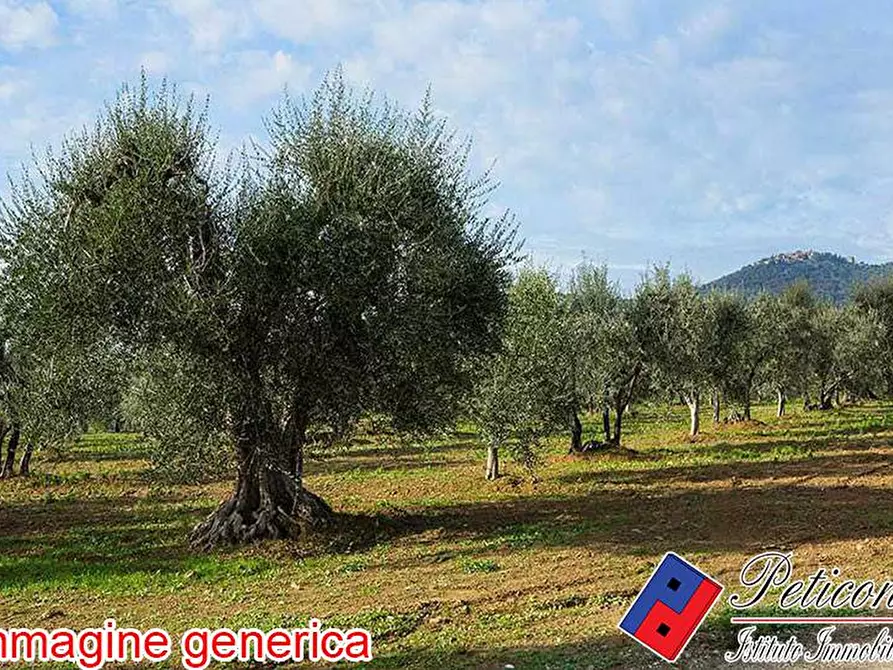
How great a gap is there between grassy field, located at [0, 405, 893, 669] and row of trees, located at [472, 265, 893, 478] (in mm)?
2982

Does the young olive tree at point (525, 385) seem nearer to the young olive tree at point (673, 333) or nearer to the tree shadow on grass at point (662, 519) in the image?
the tree shadow on grass at point (662, 519)

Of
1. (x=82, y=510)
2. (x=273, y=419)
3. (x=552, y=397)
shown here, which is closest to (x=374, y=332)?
(x=273, y=419)

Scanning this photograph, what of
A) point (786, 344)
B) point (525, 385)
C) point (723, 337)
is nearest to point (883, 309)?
point (786, 344)

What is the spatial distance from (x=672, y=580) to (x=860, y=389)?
2578 inches

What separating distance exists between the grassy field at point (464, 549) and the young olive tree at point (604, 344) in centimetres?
414

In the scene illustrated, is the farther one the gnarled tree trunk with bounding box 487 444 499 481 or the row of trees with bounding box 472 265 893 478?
the gnarled tree trunk with bounding box 487 444 499 481

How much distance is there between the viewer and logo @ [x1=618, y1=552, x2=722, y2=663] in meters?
9.55

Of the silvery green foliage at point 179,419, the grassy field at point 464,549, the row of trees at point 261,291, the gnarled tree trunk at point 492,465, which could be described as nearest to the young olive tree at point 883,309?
the grassy field at point 464,549

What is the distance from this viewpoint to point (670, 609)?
10758 millimetres

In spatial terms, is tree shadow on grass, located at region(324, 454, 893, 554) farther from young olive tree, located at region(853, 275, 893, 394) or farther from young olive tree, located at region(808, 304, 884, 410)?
young olive tree, located at region(853, 275, 893, 394)

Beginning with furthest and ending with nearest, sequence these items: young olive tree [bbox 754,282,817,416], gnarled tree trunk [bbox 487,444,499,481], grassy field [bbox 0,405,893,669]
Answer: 1. young olive tree [bbox 754,282,817,416]
2. gnarled tree trunk [bbox 487,444,499,481]
3. grassy field [bbox 0,405,893,669]

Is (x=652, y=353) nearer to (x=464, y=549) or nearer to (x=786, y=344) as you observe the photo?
(x=786, y=344)

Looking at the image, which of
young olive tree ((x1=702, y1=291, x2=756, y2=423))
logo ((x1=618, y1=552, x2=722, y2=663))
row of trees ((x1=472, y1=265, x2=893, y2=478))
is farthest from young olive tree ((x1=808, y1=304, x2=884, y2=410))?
logo ((x1=618, y1=552, x2=722, y2=663))

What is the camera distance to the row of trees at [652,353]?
27.6 meters
